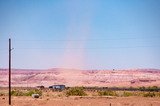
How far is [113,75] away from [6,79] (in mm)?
56662

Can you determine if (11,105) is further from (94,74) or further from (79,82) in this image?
(94,74)

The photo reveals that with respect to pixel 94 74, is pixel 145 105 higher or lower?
lower

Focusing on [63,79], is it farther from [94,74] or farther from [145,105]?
[145,105]

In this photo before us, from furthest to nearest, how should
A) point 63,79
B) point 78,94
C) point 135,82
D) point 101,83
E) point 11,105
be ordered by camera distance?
point 63,79
point 101,83
point 135,82
point 78,94
point 11,105

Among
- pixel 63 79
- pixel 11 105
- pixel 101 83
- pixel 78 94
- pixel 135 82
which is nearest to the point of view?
pixel 11 105

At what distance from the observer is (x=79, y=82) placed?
16862 centimetres

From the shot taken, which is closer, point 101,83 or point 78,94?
point 78,94

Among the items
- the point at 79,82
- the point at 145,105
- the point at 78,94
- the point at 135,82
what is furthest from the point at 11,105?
the point at 79,82

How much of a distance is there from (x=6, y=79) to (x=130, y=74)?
6542 centimetres

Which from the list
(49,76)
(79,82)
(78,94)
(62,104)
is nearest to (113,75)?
(79,82)

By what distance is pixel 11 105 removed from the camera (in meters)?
39.7

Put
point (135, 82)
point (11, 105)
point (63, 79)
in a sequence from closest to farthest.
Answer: point (11, 105), point (135, 82), point (63, 79)

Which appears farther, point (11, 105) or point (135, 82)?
point (135, 82)

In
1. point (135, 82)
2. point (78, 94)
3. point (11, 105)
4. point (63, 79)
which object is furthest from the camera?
point (63, 79)
